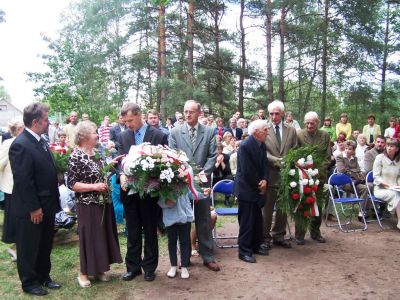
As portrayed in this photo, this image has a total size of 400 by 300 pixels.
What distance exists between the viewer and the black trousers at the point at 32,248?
370 centimetres

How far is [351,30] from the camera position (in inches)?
600

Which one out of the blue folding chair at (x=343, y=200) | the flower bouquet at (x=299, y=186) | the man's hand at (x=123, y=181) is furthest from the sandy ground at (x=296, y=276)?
the man's hand at (x=123, y=181)

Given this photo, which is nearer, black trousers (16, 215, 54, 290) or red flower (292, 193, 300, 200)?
black trousers (16, 215, 54, 290)

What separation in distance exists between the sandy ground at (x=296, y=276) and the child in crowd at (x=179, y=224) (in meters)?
0.16

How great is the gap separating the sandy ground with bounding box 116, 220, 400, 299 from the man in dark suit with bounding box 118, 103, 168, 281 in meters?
0.18

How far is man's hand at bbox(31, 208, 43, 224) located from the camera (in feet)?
11.9

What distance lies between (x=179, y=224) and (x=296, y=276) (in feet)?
4.87

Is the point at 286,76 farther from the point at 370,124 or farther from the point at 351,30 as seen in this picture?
Answer: the point at 370,124

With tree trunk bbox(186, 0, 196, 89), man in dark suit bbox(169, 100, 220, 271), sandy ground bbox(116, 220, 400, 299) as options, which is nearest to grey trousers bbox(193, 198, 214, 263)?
man in dark suit bbox(169, 100, 220, 271)

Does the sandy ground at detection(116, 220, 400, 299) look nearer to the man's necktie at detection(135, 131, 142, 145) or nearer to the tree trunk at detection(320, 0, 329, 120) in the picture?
the man's necktie at detection(135, 131, 142, 145)

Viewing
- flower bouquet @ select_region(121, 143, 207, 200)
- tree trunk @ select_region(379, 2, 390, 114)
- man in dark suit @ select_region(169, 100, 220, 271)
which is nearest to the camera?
flower bouquet @ select_region(121, 143, 207, 200)

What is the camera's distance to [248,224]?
4.86 m

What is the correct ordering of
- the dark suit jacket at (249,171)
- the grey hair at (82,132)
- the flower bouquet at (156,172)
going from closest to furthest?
the flower bouquet at (156,172)
the grey hair at (82,132)
the dark suit jacket at (249,171)

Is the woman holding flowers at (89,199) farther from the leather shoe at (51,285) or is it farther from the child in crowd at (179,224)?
the child in crowd at (179,224)
